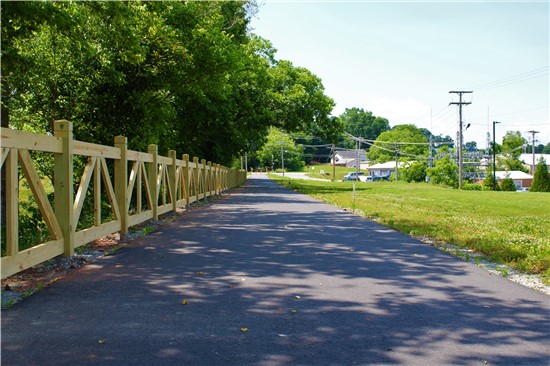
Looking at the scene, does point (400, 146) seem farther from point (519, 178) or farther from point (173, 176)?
point (173, 176)

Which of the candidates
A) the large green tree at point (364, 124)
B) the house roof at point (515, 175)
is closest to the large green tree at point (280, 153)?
the large green tree at point (364, 124)

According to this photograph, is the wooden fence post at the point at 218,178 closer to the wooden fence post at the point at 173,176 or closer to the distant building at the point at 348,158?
the wooden fence post at the point at 173,176

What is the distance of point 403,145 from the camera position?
134 m

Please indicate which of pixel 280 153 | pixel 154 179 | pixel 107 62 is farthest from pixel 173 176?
pixel 280 153

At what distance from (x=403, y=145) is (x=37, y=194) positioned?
133163mm

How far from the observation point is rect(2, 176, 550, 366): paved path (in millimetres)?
3848

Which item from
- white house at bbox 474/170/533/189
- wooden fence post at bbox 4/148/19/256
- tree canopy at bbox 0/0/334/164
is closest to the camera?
wooden fence post at bbox 4/148/19/256

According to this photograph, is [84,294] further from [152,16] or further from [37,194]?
[152,16]

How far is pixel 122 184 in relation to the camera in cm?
947

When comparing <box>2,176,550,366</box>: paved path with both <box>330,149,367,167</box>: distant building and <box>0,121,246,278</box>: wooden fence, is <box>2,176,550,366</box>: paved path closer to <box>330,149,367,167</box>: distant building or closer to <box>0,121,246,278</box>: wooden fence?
<box>0,121,246,278</box>: wooden fence

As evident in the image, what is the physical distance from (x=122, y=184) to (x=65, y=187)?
2.61 metres

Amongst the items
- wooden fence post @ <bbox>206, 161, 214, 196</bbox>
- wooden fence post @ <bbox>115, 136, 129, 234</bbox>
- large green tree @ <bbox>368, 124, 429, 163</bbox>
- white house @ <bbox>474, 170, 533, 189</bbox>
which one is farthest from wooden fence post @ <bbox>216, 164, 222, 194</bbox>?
large green tree @ <bbox>368, 124, 429, 163</bbox>

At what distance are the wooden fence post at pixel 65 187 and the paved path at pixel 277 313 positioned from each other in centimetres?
52

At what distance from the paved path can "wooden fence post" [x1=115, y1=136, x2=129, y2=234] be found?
132 cm
